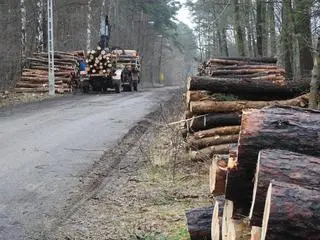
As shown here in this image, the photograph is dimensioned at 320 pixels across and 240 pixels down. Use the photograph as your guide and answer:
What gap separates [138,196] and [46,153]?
3.53 m

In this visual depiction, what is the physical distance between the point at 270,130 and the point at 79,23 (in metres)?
43.7

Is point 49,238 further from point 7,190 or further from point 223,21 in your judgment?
point 223,21

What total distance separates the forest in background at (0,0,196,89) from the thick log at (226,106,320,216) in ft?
85.1

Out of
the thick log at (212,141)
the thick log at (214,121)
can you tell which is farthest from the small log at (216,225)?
the thick log at (214,121)

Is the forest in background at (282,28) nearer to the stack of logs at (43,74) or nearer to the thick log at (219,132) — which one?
the thick log at (219,132)

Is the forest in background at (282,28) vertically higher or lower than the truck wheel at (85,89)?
higher

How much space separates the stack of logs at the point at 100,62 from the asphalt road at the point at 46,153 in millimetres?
10157

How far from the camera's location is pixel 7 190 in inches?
289

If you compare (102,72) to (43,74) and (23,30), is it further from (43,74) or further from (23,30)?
(23,30)

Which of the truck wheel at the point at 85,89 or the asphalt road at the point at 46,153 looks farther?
the truck wheel at the point at 85,89

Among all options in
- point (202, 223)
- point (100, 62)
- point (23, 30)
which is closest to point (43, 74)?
point (23, 30)

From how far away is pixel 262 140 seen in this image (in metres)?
3.96

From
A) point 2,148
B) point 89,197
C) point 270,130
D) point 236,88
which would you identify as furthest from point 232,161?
point 2,148

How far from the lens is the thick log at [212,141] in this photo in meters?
8.75
